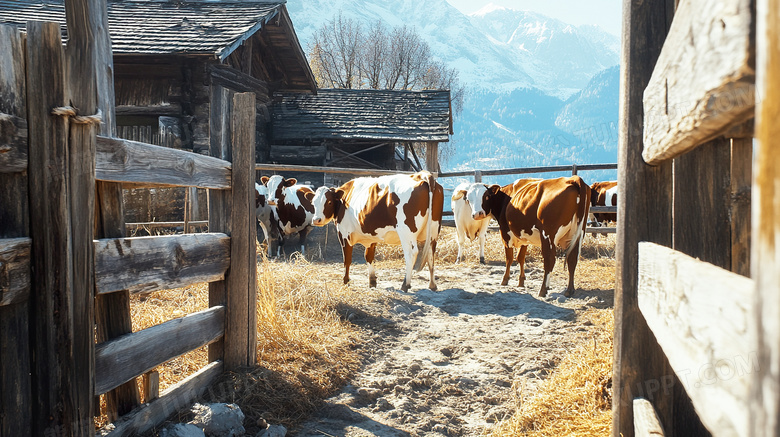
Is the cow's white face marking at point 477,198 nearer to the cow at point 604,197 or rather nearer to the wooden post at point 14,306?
the cow at point 604,197

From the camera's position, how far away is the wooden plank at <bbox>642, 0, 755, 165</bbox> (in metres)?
0.70

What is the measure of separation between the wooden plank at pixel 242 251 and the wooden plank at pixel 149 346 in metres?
0.13

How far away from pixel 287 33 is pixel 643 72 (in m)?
13.7

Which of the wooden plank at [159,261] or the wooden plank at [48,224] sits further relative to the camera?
the wooden plank at [159,261]

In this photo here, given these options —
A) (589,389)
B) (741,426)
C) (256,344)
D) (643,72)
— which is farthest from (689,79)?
(256,344)

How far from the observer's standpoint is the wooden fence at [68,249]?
1.95m

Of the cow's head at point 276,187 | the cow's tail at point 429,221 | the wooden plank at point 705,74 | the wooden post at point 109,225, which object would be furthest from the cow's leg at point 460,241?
the wooden plank at point 705,74

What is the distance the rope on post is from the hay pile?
2.57m

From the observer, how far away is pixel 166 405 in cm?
287

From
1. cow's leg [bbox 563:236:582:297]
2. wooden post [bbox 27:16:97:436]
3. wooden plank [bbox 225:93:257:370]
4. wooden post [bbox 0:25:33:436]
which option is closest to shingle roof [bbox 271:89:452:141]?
cow's leg [bbox 563:236:582:297]

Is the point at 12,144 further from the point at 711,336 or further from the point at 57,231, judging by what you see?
the point at 711,336

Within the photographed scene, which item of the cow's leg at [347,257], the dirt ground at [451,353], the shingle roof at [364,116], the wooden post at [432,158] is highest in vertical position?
the shingle roof at [364,116]

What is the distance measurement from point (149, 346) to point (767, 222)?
2.76 m

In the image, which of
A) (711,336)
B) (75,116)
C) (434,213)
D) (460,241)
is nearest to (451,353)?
(434,213)
